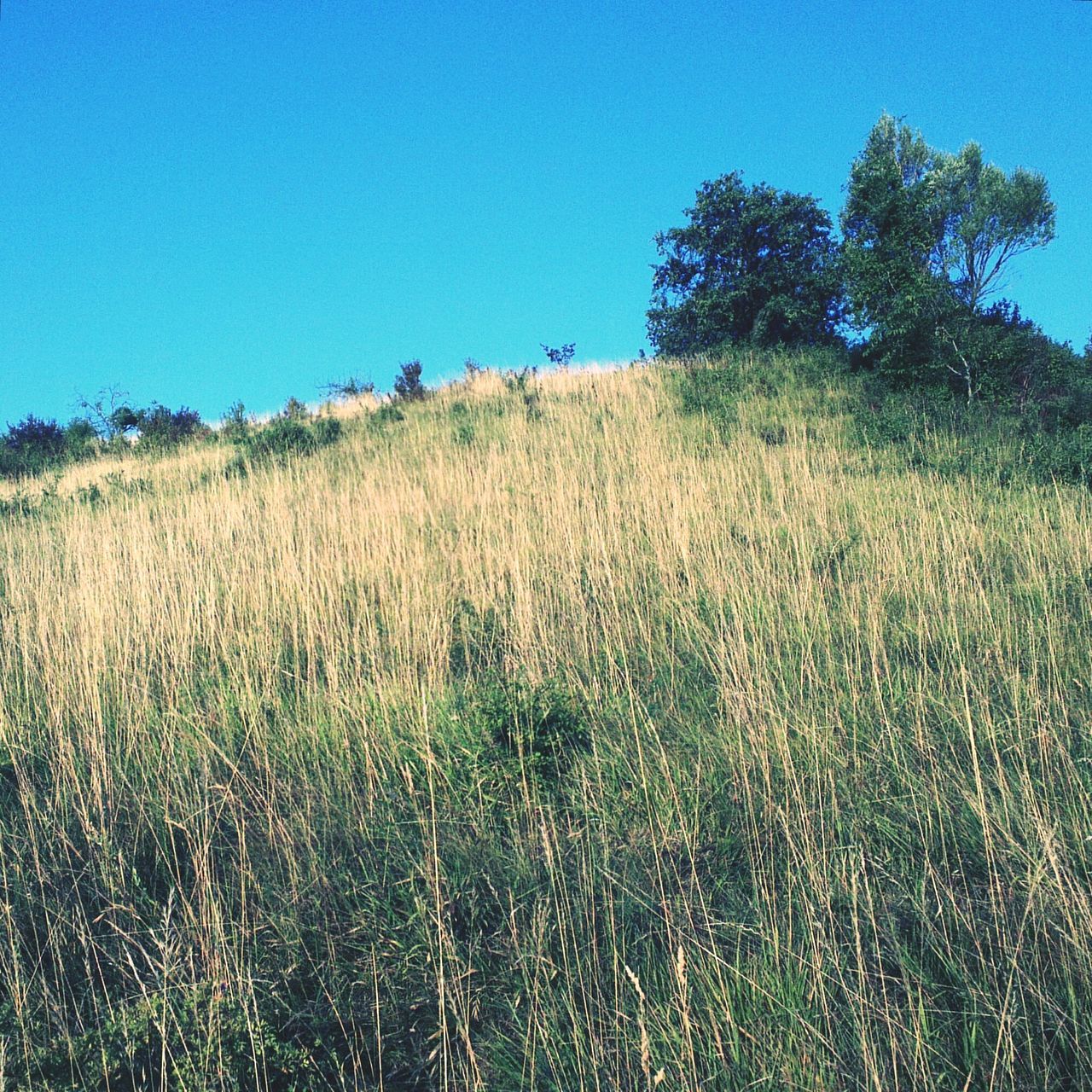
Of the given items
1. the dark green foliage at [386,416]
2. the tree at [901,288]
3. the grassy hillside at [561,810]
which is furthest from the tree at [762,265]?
the grassy hillside at [561,810]

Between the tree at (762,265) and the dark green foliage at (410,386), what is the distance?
29.6 feet

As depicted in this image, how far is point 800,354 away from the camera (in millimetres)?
16234

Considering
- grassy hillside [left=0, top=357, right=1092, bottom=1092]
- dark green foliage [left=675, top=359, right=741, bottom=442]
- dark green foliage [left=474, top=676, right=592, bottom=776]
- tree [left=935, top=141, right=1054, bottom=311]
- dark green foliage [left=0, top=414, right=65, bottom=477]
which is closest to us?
grassy hillside [left=0, top=357, right=1092, bottom=1092]

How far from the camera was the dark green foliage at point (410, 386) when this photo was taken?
17891 mm

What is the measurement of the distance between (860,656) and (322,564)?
3966mm

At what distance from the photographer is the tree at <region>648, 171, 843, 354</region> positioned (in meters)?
21.5

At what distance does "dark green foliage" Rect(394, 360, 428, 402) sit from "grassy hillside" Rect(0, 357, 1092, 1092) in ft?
39.4

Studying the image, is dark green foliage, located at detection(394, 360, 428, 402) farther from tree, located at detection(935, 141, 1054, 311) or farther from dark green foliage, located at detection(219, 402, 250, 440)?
tree, located at detection(935, 141, 1054, 311)

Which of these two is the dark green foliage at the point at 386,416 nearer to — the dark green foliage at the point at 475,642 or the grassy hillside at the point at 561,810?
the grassy hillside at the point at 561,810

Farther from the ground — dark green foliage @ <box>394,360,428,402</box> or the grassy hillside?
dark green foliage @ <box>394,360,428,402</box>

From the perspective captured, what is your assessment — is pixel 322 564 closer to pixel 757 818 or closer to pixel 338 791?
pixel 338 791

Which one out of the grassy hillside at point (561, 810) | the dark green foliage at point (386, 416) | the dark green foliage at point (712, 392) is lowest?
the grassy hillside at point (561, 810)

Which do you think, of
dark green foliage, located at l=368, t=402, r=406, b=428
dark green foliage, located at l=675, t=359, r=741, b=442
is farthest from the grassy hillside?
dark green foliage, located at l=368, t=402, r=406, b=428

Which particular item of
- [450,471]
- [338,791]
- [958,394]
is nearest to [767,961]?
[338,791]
